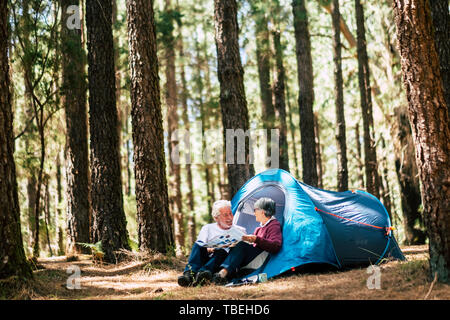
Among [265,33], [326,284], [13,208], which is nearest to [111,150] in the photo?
[13,208]

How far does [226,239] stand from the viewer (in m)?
5.59

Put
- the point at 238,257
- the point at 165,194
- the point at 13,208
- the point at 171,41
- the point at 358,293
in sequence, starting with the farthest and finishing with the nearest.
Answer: the point at 171,41 → the point at 165,194 → the point at 238,257 → the point at 13,208 → the point at 358,293

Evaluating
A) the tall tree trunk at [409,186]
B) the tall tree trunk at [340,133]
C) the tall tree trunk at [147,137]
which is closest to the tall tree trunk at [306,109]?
the tall tree trunk at [340,133]

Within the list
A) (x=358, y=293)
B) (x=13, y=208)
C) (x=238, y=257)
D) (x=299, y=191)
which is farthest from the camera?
(x=299, y=191)

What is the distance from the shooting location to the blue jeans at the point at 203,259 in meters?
5.66

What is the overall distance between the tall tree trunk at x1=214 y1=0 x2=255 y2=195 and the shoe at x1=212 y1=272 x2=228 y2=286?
10.3ft

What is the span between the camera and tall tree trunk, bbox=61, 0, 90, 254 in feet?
31.1

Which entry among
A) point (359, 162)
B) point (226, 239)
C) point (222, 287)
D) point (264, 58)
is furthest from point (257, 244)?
point (359, 162)

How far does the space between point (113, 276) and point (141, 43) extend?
3.73 metres

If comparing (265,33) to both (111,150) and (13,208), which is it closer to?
(111,150)

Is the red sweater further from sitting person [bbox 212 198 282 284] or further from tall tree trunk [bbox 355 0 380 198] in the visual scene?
tall tree trunk [bbox 355 0 380 198]

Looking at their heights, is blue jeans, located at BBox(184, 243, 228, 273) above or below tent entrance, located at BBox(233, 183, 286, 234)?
below

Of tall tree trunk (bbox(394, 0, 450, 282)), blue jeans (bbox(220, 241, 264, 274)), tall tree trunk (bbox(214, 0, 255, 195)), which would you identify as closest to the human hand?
blue jeans (bbox(220, 241, 264, 274))

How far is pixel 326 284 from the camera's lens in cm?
487
